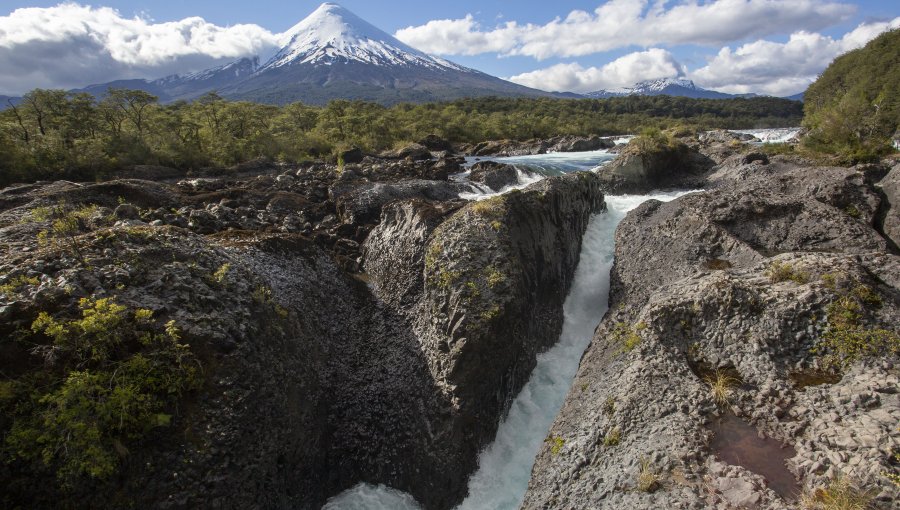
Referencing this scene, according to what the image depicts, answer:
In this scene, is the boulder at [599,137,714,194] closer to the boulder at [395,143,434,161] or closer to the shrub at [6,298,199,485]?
the boulder at [395,143,434,161]

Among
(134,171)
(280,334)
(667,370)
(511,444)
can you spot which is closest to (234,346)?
(280,334)

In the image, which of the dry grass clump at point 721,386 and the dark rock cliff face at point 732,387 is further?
the dry grass clump at point 721,386

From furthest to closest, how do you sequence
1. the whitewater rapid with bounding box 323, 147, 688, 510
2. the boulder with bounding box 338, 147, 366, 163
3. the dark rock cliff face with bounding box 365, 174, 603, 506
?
the boulder with bounding box 338, 147, 366, 163, the dark rock cliff face with bounding box 365, 174, 603, 506, the whitewater rapid with bounding box 323, 147, 688, 510

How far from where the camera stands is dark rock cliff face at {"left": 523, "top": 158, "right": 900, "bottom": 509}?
739 centimetres

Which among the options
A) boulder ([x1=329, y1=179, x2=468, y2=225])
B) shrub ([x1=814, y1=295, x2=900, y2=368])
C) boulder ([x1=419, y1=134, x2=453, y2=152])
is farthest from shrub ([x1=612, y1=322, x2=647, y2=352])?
boulder ([x1=419, y1=134, x2=453, y2=152])

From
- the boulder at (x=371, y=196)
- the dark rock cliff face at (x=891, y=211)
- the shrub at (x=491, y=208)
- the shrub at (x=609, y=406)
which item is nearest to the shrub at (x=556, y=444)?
the shrub at (x=609, y=406)

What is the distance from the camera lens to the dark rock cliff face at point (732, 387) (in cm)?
739

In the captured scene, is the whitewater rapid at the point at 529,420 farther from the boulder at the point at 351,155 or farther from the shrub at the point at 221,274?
the boulder at the point at 351,155

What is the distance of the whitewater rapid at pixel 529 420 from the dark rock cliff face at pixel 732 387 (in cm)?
132

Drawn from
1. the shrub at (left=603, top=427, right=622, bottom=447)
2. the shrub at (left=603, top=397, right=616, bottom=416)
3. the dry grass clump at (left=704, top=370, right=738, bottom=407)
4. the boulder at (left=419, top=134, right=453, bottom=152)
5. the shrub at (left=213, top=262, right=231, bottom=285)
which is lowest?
the shrub at (left=603, top=427, right=622, bottom=447)

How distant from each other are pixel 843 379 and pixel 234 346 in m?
13.9

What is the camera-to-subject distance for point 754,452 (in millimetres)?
8023

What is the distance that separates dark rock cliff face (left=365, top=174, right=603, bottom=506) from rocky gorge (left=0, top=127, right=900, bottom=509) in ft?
0.27

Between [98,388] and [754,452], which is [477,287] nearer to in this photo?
[754,452]
